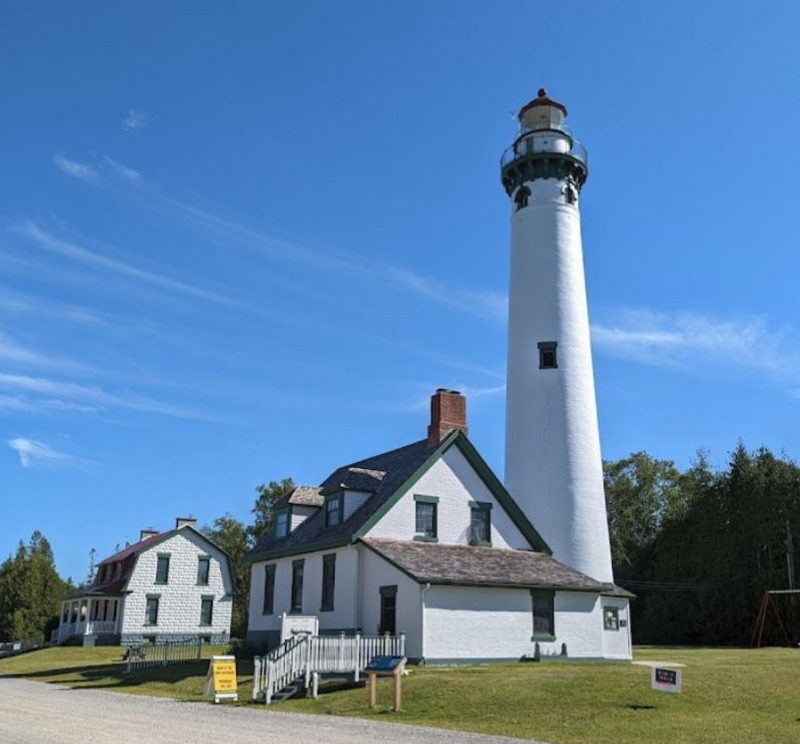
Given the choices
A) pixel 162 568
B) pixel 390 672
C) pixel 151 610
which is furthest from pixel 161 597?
pixel 390 672

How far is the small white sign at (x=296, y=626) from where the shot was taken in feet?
76.8

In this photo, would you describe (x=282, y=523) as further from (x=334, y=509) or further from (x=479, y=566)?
(x=479, y=566)

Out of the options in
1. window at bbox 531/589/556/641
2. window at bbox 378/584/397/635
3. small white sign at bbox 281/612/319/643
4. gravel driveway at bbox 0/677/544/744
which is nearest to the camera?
gravel driveway at bbox 0/677/544/744

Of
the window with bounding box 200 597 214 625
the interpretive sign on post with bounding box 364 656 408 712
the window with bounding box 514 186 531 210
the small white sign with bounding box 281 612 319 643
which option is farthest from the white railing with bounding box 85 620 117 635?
the interpretive sign on post with bounding box 364 656 408 712

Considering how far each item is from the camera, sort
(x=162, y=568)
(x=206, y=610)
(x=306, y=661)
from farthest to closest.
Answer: (x=206, y=610) → (x=162, y=568) → (x=306, y=661)

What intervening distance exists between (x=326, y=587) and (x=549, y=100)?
2351cm

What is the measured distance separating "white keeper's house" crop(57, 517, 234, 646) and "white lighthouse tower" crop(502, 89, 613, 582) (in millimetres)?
24762

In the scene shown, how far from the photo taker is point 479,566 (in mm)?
27062

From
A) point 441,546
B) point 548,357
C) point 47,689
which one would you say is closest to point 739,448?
point 548,357

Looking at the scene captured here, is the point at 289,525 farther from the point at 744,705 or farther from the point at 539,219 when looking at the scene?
the point at 744,705

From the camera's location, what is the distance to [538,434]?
109 ft

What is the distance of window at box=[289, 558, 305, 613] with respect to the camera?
1210 inches

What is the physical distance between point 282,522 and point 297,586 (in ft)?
9.86

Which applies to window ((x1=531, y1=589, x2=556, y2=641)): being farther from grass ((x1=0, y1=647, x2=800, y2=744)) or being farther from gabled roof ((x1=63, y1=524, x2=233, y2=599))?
gabled roof ((x1=63, y1=524, x2=233, y2=599))
